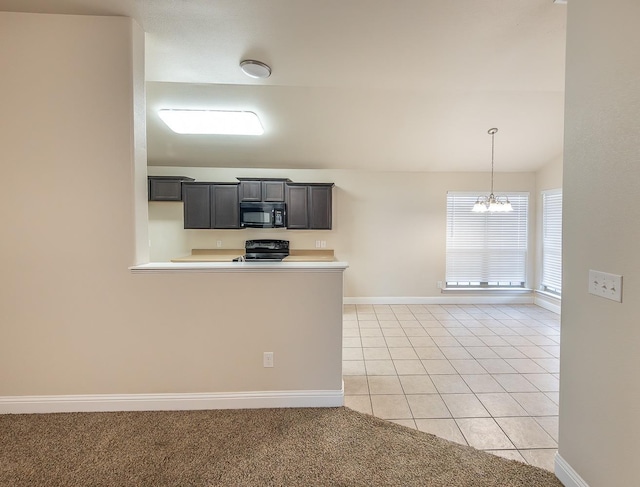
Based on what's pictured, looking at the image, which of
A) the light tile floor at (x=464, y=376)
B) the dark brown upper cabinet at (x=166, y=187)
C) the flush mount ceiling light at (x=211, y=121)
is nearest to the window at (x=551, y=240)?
the light tile floor at (x=464, y=376)

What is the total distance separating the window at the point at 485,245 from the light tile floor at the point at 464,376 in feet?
2.88

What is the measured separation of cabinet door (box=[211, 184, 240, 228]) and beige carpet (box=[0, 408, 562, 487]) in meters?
3.16

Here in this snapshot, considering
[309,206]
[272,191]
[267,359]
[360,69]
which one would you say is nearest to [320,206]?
[309,206]

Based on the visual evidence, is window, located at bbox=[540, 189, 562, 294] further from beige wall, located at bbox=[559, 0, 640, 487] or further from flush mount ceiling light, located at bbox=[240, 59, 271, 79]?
flush mount ceiling light, located at bbox=[240, 59, 271, 79]

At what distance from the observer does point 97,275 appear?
6.81 feet

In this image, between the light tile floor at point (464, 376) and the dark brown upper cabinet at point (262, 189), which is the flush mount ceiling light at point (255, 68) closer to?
the dark brown upper cabinet at point (262, 189)

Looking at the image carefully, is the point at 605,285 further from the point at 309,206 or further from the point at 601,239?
the point at 309,206

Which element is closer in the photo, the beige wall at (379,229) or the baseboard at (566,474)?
the baseboard at (566,474)

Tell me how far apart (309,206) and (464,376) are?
10.7ft

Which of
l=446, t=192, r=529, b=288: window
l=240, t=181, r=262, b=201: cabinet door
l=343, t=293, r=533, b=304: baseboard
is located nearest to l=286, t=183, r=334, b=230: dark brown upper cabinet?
l=240, t=181, r=262, b=201: cabinet door

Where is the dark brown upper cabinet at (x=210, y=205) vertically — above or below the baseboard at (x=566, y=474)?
above

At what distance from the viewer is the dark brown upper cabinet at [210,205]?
4.76 m

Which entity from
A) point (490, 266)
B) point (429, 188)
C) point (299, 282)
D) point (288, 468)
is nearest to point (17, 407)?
point (288, 468)

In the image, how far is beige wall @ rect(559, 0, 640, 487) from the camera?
1.24 m
